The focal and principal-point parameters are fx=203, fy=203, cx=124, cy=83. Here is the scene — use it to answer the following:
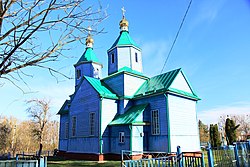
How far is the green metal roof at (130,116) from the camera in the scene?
556 inches

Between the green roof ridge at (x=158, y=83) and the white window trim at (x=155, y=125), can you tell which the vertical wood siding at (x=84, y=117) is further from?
the white window trim at (x=155, y=125)

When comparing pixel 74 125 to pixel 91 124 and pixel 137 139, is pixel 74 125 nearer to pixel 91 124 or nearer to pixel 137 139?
pixel 91 124

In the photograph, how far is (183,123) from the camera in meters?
14.9

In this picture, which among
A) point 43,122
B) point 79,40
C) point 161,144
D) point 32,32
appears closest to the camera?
point 32,32

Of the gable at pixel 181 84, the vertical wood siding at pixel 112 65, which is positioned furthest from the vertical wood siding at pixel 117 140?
the vertical wood siding at pixel 112 65

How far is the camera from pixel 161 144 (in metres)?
13.7

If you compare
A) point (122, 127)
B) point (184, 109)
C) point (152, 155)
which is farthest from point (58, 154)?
point (184, 109)

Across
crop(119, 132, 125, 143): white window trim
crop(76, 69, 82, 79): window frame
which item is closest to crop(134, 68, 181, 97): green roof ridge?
crop(119, 132, 125, 143): white window trim

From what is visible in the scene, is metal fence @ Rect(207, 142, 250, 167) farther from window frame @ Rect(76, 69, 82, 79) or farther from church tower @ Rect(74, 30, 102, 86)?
window frame @ Rect(76, 69, 82, 79)

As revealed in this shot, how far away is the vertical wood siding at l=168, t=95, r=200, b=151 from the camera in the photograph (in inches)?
551

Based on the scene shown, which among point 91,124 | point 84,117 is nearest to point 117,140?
point 91,124

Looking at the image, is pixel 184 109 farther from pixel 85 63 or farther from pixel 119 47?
pixel 85 63

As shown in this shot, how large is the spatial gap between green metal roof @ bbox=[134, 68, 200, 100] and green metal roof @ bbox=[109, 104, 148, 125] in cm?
124

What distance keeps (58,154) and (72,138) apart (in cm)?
500
